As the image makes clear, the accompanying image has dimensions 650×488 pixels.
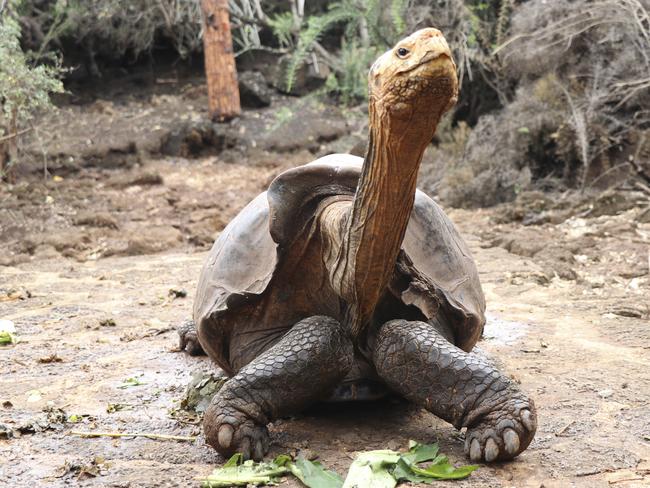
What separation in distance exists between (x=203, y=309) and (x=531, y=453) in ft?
3.64

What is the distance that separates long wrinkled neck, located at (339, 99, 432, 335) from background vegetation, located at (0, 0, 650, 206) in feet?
15.3

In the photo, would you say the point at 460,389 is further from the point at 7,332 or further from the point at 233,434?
the point at 7,332

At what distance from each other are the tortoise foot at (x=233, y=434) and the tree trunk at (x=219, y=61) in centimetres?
785

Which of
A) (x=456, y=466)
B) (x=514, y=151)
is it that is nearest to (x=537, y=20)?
(x=514, y=151)

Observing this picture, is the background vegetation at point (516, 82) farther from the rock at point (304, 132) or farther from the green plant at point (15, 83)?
the rock at point (304, 132)

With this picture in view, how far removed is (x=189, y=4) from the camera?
11.0 metres

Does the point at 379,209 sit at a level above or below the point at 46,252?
above

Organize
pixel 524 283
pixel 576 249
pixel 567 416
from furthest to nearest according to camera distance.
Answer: pixel 576 249
pixel 524 283
pixel 567 416

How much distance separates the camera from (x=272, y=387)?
217 centimetres

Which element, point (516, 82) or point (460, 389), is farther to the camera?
point (516, 82)

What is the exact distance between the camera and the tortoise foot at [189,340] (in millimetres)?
3363

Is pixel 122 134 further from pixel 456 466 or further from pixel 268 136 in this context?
pixel 456 466

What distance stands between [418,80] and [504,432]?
945 millimetres

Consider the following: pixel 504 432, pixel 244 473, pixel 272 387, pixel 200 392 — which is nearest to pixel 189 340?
pixel 200 392
